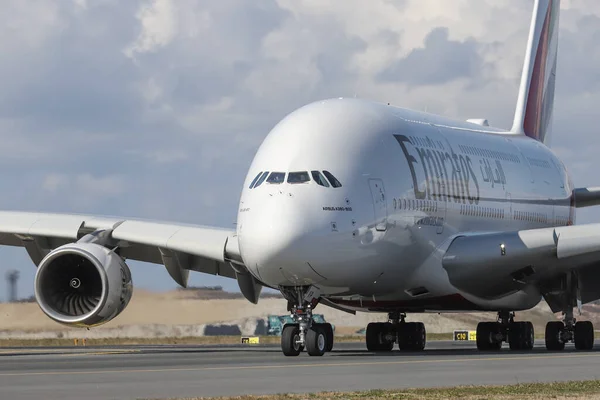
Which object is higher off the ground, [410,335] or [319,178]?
[319,178]

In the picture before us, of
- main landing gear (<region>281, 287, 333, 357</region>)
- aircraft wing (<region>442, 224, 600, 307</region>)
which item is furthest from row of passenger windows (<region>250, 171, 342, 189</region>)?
aircraft wing (<region>442, 224, 600, 307</region>)

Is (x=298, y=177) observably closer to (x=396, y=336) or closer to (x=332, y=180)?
(x=332, y=180)

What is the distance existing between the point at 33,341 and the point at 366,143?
75.4 ft

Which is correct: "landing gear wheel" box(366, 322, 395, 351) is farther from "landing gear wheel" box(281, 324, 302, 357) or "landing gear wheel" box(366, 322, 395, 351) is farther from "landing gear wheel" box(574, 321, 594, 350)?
"landing gear wheel" box(281, 324, 302, 357)

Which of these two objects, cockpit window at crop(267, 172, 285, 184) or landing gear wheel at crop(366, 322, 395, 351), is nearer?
cockpit window at crop(267, 172, 285, 184)

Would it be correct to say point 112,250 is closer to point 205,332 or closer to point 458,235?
point 458,235

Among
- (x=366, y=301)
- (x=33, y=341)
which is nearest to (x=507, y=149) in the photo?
(x=366, y=301)

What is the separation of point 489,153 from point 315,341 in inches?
395

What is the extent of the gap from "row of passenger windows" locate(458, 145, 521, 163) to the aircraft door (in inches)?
209

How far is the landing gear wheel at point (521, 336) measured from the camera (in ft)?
99.2

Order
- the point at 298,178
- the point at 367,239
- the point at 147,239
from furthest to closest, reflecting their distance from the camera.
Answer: the point at 147,239, the point at 367,239, the point at 298,178

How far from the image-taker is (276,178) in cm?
2406

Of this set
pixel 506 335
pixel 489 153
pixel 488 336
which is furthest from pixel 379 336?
pixel 489 153

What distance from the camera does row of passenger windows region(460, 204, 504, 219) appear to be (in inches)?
1141
